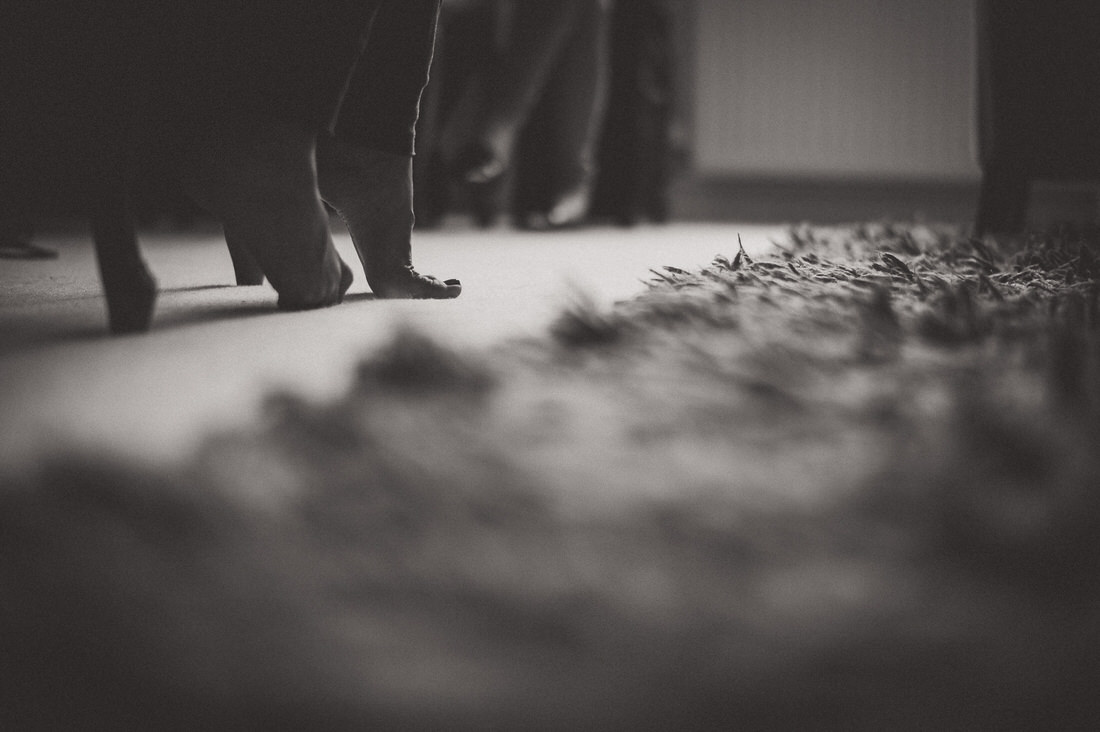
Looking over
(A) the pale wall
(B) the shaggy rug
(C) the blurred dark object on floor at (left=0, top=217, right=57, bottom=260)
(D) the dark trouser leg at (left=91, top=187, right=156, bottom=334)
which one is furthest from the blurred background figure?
(B) the shaggy rug

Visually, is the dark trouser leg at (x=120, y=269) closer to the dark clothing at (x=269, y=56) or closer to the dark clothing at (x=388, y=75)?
the dark clothing at (x=269, y=56)

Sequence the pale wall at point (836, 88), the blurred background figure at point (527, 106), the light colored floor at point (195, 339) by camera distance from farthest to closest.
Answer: the pale wall at point (836, 88), the blurred background figure at point (527, 106), the light colored floor at point (195, 339)

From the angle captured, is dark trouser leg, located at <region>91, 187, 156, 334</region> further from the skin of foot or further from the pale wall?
the pale wall

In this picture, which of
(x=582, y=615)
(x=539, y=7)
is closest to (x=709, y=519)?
(x=582, y=615)

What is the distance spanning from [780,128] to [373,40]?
2775mm

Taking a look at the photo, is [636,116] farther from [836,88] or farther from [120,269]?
[120,269]

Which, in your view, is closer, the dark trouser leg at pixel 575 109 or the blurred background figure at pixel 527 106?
the blurred background figure at pixel 527 106

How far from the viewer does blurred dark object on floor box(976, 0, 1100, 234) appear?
153cm

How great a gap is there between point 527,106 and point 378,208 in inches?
60.3

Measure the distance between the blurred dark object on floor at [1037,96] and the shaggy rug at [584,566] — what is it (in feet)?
4.24

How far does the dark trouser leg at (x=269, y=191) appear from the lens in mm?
833

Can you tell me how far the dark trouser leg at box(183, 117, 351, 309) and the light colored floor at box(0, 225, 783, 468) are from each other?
56 millimetres

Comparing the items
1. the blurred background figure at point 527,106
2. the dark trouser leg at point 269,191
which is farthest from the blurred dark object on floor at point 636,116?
the dark trouser leg at point 269,191

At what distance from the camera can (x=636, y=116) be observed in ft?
9.49
